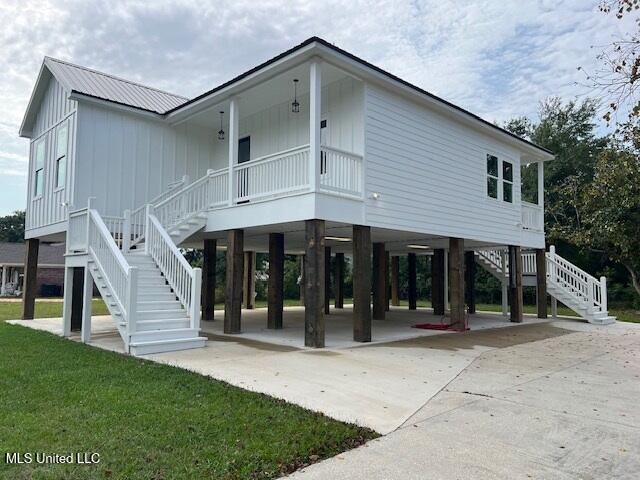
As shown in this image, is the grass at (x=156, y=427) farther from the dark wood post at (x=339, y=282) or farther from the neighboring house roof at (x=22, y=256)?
the neighboring house roof at (x=22, y=256)

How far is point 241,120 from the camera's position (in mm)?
14320

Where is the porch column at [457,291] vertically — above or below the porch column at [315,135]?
below

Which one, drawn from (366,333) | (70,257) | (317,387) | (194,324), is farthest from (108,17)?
(317,387)

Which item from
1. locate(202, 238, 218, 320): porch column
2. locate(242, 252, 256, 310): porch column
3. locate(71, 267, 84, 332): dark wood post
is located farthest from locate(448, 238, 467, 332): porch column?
locate(242, 252, 256, 310): porch column

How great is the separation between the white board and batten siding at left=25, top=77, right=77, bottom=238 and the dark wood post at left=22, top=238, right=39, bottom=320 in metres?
0.42

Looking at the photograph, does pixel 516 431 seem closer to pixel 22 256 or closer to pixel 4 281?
pixel 4 281

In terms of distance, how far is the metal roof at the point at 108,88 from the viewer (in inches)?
503

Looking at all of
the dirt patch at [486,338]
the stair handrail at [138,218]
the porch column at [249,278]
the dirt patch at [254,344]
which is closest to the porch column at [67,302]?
the stair handrail at [138,218]

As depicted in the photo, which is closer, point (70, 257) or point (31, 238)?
point (70, 257)

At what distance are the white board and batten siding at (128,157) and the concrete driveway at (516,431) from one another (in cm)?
984

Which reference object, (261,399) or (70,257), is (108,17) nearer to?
(70,257)

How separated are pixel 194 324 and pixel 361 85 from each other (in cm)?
612

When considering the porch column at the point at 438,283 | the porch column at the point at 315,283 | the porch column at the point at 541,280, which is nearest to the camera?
the porch column at the point at 315,283

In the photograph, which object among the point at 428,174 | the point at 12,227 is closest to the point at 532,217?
the point at 428,174
